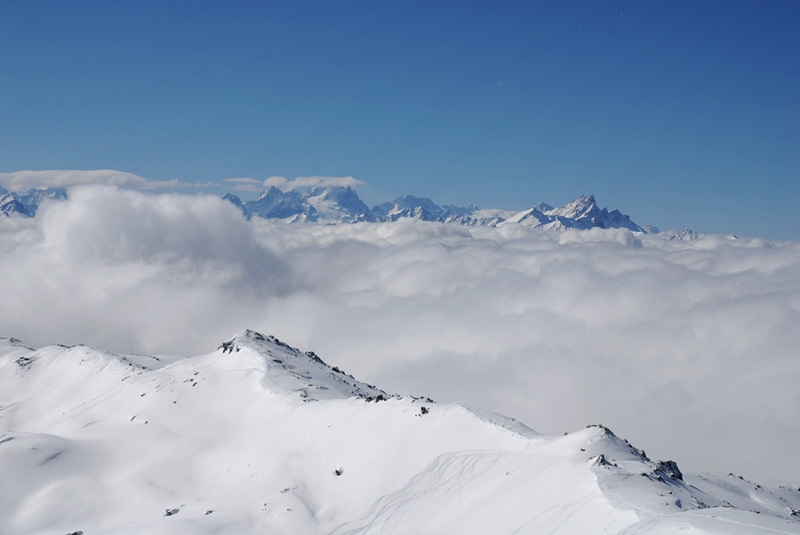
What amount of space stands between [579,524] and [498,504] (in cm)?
867

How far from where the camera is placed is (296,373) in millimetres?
81562

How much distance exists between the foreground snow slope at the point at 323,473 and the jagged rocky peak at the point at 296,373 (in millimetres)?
523


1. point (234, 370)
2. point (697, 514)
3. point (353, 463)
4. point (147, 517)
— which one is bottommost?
point (147, 517)

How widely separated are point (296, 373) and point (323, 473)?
31360 mm

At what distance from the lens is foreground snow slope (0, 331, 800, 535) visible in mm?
31797

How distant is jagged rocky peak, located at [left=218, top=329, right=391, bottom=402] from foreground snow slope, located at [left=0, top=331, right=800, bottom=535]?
1.72 feet

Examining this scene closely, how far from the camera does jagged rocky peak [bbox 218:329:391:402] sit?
73.2 metres

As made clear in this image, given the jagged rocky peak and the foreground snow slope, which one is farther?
the jagged rocky peak

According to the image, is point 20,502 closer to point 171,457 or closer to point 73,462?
point 73,462

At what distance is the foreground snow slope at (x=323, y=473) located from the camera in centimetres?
3180

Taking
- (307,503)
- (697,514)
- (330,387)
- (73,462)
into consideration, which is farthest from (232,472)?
(697,514)

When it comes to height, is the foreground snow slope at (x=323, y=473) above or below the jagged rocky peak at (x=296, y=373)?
below

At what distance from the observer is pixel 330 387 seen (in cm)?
7881

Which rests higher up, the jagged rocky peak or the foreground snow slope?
the jagged rocky peak
